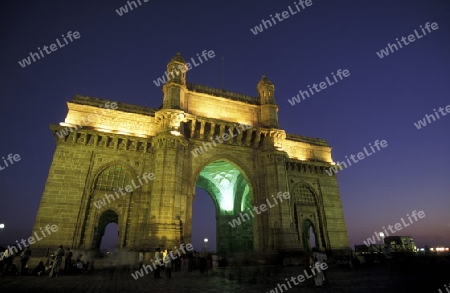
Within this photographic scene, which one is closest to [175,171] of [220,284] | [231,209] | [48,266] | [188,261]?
[188,261]

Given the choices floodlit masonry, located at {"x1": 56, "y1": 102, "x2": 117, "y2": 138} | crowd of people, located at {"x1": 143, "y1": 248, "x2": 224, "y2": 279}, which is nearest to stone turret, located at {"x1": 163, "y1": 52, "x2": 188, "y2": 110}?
floodlit masonry, located at {"x1": 56, "y1": 102, "x2": 117, "y2": 138}

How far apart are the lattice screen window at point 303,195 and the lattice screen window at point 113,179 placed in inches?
673

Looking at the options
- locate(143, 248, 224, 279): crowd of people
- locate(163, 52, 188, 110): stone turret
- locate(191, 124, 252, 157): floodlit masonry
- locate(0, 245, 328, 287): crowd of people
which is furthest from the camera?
locate(191, 124, 252, 157): floodlit masonry

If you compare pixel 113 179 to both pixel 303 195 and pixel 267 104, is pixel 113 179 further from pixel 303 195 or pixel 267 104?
pixel 303 195

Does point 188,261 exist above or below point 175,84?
below

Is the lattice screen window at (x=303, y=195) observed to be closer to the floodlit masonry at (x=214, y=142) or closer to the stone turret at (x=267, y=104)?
the stone turret at (x=267, y=104)

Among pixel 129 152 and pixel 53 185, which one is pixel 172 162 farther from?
pixel 53 185

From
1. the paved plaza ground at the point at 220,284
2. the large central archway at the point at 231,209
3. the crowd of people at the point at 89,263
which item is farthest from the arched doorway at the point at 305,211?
the paved plaza ground at the point at 220,284

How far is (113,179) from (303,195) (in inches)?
756

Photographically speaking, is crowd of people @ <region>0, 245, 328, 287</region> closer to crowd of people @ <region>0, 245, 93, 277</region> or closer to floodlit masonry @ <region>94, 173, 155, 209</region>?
crowd of people @ <region>0, 245, 93, 277</region>

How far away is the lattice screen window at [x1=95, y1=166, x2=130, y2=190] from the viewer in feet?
66.3

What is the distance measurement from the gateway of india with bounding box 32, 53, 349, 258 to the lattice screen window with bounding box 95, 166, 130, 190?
0.23 feet

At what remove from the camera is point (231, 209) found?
104 feet

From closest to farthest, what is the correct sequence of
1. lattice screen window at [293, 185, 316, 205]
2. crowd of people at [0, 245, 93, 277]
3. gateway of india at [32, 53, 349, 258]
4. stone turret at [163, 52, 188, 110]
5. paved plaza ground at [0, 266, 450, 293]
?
paved plaza ground at [0, 266, 450, 293]
crowd of people at [0, 245, 93, 277]
gateway of india at [32, 53, 349, 258]
stone turret at [163, 52, 188, 110]
lattice screen window at [293, 185, 316, 205]
